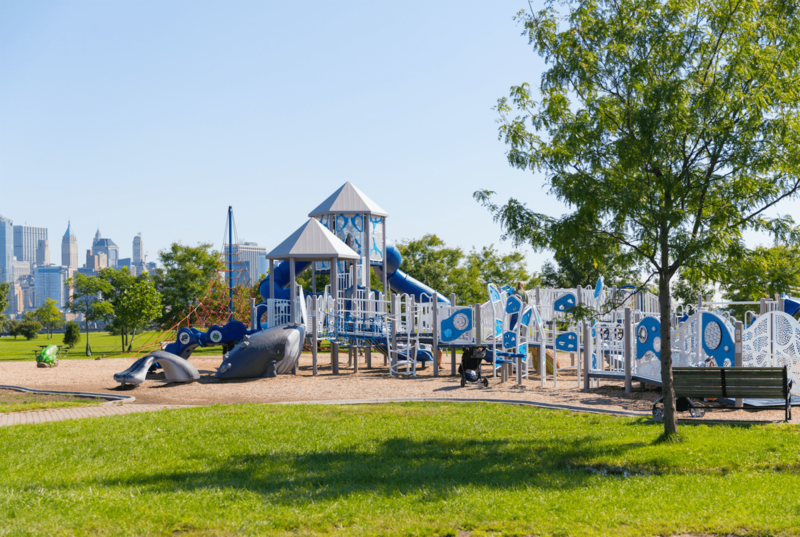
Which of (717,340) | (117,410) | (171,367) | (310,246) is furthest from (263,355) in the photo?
(717,340)

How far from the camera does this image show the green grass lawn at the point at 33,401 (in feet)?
41.0

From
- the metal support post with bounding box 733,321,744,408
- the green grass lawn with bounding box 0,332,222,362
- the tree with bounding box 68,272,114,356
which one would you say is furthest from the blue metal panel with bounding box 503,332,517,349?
the tree with bounding box 68,272,114,356

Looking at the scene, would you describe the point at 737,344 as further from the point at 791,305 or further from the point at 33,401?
the point at 33,401

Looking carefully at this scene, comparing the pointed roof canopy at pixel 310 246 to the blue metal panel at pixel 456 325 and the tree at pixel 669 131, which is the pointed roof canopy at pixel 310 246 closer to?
the blue metal panel at pixel 456 325

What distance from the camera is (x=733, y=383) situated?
9.56 metres

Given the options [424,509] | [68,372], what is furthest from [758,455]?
[68,372]

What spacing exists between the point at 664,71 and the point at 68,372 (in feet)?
65.4

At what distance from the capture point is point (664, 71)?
8094mm

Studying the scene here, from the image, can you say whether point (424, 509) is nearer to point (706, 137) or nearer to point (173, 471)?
point (173, 471)

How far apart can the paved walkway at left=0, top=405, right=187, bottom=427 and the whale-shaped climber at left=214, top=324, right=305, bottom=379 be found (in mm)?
5141

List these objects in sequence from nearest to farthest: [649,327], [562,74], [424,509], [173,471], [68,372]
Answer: [424,509] → [173,471] → [562,74] → [649,327] → [68,372]

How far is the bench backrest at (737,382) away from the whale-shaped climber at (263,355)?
11420mm

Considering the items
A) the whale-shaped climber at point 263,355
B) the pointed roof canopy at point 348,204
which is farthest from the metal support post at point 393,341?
the pointed roof canopy at point 348,204

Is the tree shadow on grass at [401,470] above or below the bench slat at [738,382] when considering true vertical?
below
